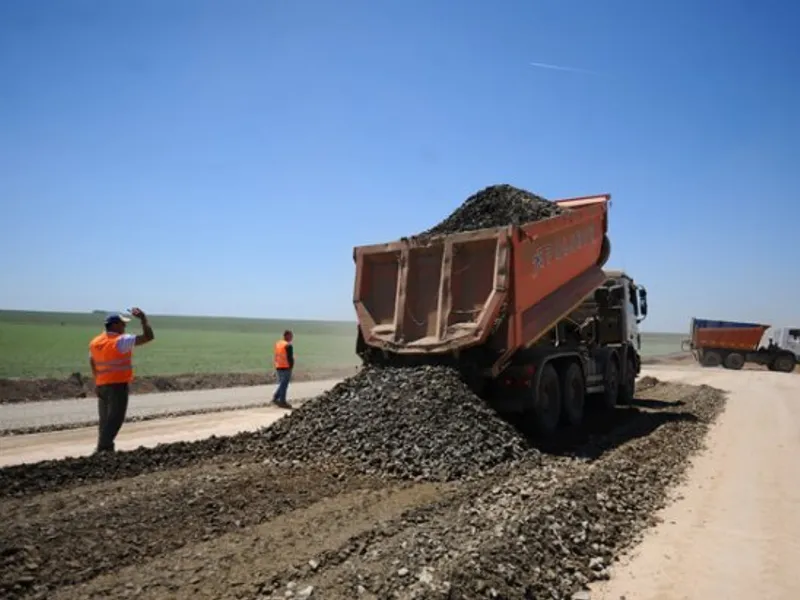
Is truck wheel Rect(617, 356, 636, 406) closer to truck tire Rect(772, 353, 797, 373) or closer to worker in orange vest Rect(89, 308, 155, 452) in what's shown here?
worker in orange vest Rect(89, 308, 155, 452)

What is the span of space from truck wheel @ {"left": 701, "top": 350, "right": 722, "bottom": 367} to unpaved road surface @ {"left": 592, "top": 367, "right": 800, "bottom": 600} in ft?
86.5

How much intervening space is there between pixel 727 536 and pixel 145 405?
40.2 feet

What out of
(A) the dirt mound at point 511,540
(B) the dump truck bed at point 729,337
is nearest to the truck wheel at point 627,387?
(A) the dirt mound at point 511,540

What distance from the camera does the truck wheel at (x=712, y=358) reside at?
3306 cm

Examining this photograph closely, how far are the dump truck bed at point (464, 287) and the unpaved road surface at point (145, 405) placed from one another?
Answer: 6.20 metres

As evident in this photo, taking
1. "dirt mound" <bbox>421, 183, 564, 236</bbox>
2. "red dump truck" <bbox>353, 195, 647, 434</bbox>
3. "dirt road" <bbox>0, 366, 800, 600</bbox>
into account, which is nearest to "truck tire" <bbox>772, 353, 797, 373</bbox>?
"red dump truck" <bbox>353, 195, 647, 434</bbox>

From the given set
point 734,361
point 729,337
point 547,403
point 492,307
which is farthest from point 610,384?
point 729,337

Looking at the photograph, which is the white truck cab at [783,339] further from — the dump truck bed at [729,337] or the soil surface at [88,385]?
the soil surface at [88,385]

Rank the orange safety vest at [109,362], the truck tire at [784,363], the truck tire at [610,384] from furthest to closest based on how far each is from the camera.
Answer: the truck tire at [784,363] < the truck tire at [610,384] < the orange safety vest at [109,362]

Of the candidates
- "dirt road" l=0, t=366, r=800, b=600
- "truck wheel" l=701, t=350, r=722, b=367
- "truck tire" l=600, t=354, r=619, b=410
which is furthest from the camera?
"truck wheel" l=701, t=350, r=722, b=367

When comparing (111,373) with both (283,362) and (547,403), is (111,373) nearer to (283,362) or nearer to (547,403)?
(547,403)

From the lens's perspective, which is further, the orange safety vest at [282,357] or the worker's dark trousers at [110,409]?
the orange safety vest at [282,357]

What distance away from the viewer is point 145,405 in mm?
13977

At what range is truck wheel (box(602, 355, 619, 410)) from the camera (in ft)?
39.8
